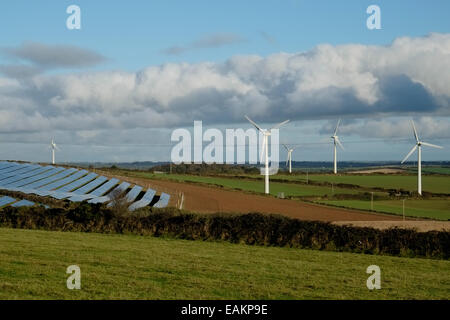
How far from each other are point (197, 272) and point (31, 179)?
140 ft

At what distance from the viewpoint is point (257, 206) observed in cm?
5200

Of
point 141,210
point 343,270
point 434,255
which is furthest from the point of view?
point 141,210

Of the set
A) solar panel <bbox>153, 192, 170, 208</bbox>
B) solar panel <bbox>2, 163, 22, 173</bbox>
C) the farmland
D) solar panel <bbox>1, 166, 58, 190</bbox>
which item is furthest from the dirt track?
solar panel <bbox>2, 163, 22, 173</bbox>

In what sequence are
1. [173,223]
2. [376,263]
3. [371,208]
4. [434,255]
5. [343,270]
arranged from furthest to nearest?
1. [371,208]
2. [173,223]
3. [434,255]
4. [376,263]
5. [343,270]

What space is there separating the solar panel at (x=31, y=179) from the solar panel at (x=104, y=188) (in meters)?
6.39

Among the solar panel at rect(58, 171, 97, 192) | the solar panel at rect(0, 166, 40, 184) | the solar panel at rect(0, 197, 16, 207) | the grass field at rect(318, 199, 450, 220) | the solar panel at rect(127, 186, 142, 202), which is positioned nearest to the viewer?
the solar panel at rect(0, 197, 16, 207)

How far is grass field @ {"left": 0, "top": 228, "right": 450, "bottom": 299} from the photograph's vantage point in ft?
36.2

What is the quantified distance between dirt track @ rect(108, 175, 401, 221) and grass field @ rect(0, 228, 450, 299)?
23.9m

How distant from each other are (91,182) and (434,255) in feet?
131

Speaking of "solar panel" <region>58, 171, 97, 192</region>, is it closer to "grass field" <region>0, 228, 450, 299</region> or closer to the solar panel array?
the solar panel array

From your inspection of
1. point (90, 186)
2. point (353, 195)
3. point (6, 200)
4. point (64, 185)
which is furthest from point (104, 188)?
point (353, 195)

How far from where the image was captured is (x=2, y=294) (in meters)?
10.1
